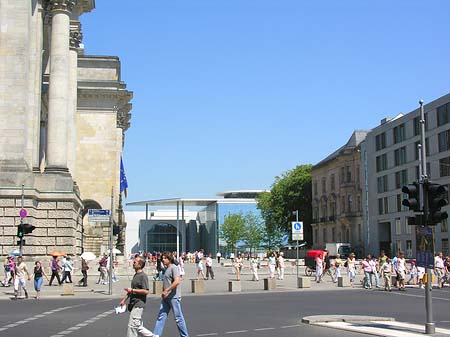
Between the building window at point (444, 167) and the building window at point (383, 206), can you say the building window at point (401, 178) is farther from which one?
the building window at point (444, 167)

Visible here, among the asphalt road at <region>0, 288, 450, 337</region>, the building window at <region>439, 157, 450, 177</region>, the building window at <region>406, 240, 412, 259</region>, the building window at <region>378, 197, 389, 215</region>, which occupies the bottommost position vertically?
the asphalt road at <region>0, 288, 450, 337</region>

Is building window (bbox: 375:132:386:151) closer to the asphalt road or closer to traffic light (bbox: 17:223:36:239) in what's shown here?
the asphalt road

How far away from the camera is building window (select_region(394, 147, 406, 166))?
86.9 metres

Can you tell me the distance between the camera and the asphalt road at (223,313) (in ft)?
52.3

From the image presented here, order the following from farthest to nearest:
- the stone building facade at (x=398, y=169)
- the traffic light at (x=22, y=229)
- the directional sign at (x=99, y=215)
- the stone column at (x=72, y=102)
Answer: the stone building facade at (x=398, y=169) < the stone column at (x=72, y=102) < the directional sign at (x=99, y=215) < the traffic light at (x=22, y=229)

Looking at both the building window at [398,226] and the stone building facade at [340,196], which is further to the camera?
the stone building facade at [340,196]

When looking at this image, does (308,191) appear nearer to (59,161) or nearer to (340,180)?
(340,180)

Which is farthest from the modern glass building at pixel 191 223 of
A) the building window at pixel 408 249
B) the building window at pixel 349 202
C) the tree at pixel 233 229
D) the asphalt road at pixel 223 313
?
the asphalt road at pixel 223 313

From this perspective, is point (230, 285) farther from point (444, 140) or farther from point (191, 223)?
point (191, 223)

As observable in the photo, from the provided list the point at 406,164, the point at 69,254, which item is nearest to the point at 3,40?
the point at 69,254

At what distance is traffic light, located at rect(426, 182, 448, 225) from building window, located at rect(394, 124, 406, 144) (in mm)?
73487

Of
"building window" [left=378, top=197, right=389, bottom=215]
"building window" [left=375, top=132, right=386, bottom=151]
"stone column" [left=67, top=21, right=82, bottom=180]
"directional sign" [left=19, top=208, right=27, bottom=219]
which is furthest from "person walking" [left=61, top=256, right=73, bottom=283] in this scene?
"building window" [left=375, top=132, right=386, bottom=151]

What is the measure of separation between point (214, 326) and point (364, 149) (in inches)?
3366

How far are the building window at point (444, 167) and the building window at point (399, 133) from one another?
10.9 metres
